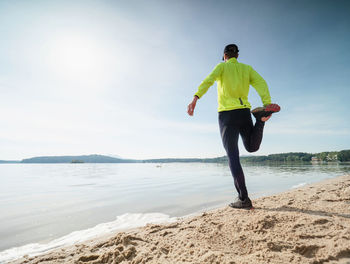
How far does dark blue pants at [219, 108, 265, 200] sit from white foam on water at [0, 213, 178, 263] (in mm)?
1731

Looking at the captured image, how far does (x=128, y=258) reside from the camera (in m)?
1.69

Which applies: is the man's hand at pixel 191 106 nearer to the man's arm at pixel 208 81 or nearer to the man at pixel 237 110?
the man at pixel 237 110

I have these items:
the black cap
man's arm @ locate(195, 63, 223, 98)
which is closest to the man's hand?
man's arm @ locate(195, 63, 223, 98)

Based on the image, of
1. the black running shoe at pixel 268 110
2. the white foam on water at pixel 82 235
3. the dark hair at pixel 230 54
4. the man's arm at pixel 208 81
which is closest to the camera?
the white foam on water at pixel 82 235

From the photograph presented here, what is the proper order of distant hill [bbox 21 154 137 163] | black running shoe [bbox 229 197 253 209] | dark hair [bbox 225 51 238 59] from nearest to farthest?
1. black running shoe [bbox 229 197 253 209]
2. dark hair [bbox 225 51 238 59]
3. distant hill [bbox 21 154 137 163]

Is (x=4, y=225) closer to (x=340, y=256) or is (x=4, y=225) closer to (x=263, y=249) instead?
(x=263, y=249)

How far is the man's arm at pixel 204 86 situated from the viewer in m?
3.08

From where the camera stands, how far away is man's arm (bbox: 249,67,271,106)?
3.24 meters

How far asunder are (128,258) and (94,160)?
191370mm

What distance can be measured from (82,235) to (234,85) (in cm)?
372

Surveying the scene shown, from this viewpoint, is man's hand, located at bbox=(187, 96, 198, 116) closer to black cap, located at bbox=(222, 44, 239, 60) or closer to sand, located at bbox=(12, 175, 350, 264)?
black cap, located at bbox=(222, 44, 239, 60)

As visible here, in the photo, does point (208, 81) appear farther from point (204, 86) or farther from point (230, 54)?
point (230, 54)

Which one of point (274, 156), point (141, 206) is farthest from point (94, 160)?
point (141, 206)

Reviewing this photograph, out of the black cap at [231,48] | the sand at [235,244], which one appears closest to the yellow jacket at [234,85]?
the black cap at [231,48]
